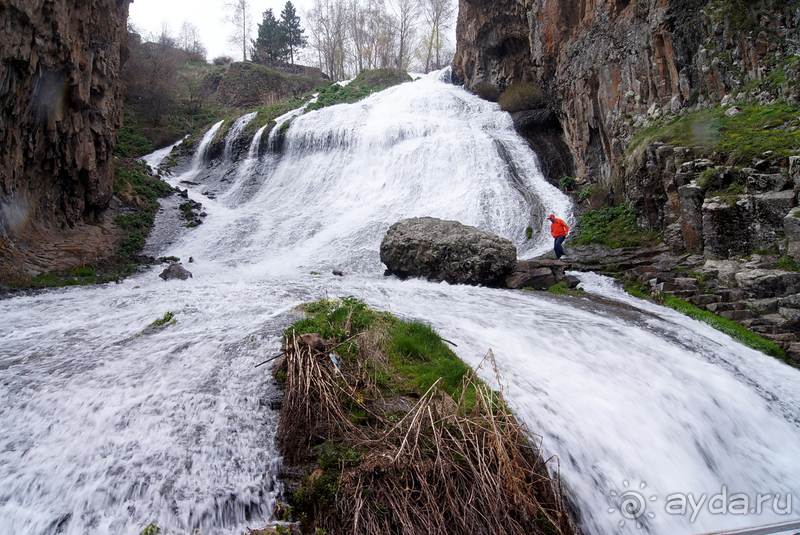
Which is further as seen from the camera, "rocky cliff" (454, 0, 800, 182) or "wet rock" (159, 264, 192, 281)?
"wet rock" (159, 264, 192, 281)

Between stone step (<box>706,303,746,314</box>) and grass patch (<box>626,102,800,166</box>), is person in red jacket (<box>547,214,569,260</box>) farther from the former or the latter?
stone step (<box>706,303,746,314</box>)

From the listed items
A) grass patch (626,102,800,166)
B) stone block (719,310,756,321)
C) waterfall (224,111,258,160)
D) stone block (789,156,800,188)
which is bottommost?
stone block (719,310,756,321)

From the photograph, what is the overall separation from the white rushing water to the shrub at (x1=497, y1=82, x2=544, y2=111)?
14.4 meters

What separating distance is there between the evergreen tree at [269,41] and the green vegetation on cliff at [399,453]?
2049 inches

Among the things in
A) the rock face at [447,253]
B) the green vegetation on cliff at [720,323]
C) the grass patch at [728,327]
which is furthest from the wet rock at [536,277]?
the grass patch at [728,327]

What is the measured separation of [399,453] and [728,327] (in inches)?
265

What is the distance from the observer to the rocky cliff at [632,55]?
1106cm

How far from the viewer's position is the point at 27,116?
32.7 ft

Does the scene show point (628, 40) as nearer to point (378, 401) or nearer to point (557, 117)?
point (557, 117)

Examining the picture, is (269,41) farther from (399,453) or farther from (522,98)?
(399,453)

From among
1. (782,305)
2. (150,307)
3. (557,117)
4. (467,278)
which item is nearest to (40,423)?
(150,307)

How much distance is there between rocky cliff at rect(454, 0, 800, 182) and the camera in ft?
36.3

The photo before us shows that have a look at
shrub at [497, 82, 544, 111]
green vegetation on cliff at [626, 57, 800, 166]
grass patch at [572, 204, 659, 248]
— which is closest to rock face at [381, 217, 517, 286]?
grass patch at [572, 204, 659, 248]

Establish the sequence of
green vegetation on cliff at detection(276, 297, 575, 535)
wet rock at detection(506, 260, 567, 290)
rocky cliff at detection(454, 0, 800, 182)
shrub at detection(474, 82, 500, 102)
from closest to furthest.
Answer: green vegetation on cliff at detection(276, 297, 575, 535) → wet rock at detection(506, 260, 567, 290) → rocky cliff at detection(454, 0, 800, 182) → shrub at detection(474, 82, 500, 102)
